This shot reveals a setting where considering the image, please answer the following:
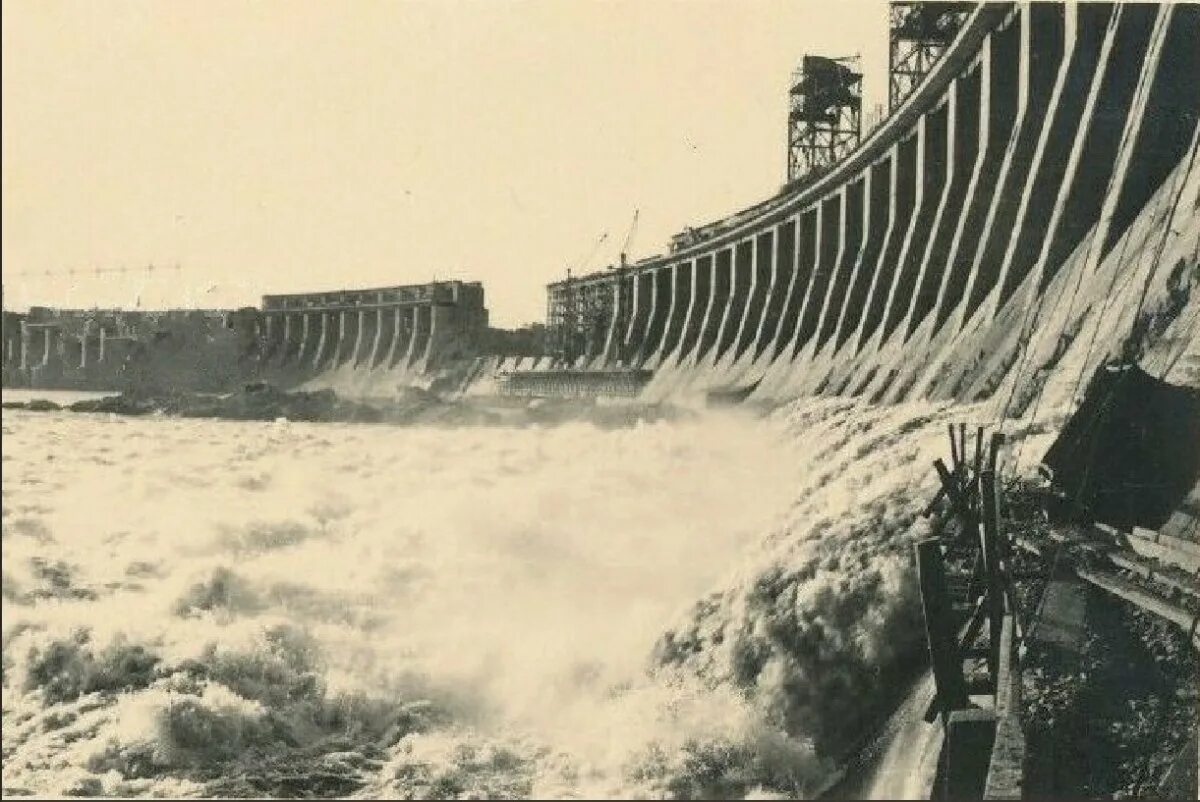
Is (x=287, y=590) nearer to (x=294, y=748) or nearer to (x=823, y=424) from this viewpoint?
(x=294, y=748)

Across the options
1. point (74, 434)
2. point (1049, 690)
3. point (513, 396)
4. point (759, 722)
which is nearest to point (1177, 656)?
point (1049, 690)

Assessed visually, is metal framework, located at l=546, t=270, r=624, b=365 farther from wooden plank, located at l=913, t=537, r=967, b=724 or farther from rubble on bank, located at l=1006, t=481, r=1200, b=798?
wooden plank, located at l=913, t=537, r=967, b=724

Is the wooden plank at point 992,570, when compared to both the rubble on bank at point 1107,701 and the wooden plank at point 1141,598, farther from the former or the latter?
the wooden plank at point 1141,598

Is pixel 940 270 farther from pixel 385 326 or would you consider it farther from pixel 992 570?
pixel 385 326

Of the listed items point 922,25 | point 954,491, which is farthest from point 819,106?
point 954,491

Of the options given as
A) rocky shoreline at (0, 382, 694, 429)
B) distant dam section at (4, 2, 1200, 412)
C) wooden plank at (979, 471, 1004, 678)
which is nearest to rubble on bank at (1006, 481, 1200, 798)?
wooden plank at (979, 471, 1004, 678)
